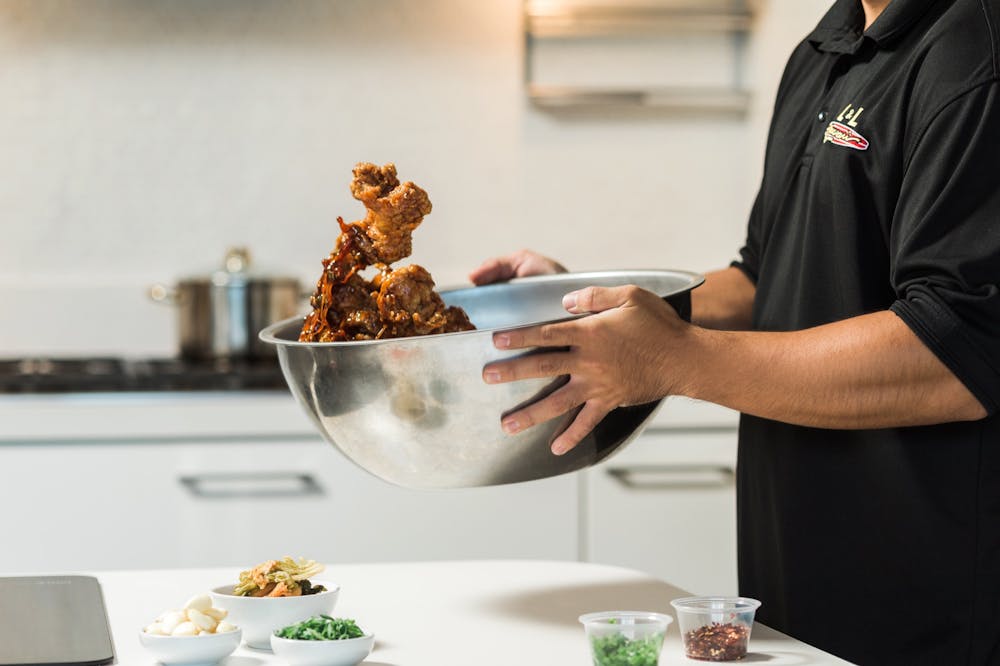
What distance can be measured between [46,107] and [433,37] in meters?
0.81

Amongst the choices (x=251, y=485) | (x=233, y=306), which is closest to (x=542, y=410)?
(x=251, y=485)

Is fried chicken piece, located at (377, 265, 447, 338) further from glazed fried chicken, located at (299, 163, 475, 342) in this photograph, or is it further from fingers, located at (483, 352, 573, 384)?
fingers, located at (483, 352, 573, 384)

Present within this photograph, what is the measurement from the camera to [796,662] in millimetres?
926

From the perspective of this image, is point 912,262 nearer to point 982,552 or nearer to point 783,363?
point 783,363

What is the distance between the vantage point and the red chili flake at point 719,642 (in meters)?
→ 0.92

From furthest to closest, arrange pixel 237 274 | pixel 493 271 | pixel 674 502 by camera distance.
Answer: pixel 237 274, pixel 674 502, pixel 493 271

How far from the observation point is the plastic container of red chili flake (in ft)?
3.03

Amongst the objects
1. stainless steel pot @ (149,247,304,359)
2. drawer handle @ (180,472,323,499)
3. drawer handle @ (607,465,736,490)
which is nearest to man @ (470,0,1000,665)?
drawer handle @ (607,465,736,490)

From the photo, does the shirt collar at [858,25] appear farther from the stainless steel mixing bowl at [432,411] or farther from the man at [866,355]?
the stainless steel mixing bowl at [432,411]

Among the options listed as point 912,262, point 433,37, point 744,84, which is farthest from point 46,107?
point 912,262

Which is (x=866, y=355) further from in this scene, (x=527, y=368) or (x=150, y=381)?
(x=150, y=381)

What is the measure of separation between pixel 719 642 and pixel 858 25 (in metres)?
0.65

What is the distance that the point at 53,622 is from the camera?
104cm

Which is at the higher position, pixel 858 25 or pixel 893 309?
pixel 858 25
